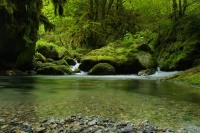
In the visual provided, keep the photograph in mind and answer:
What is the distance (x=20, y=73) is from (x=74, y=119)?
50.7 feet

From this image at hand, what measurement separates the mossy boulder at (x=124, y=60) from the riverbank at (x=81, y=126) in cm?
1623

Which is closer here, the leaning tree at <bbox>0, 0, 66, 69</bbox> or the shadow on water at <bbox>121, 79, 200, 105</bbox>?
the shadow on water at <bbox>121, 79, 200, 105</bbox>

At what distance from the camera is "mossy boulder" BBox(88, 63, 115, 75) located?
68.2 feet

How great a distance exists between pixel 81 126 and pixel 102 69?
16.0 m

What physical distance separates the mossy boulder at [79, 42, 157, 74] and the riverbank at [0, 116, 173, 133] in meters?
16.2

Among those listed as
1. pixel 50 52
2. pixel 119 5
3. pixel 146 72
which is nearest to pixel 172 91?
pixel 146 72

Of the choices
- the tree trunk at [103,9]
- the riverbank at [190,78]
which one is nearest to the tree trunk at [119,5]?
the tree trunk at [103,9]

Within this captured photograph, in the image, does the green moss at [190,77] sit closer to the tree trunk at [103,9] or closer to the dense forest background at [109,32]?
the dense forest background at [109,32]

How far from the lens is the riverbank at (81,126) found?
4648mm

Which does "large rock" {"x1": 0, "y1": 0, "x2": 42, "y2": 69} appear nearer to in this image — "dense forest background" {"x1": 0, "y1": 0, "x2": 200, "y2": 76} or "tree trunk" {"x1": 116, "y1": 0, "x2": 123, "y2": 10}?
"dense forest background" {"x1": 0, "y1": 0, "x2": 200, "y2": 76}

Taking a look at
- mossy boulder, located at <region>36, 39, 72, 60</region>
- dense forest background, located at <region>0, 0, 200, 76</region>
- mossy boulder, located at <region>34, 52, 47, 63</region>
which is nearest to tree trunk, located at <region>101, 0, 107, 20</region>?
dense forest background, located at <region>0, 0, 200, 76</region>

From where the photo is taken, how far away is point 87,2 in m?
32.4

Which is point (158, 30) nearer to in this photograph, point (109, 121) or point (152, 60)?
point (152, 60)

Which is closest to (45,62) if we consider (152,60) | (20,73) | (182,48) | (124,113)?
(20,73)
